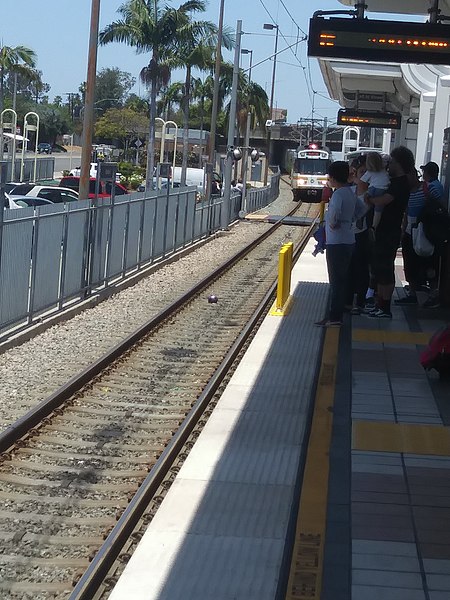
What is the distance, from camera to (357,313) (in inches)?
593

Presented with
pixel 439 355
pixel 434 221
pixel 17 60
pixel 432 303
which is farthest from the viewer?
pixel 17 60

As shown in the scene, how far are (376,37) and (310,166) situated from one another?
4824cm

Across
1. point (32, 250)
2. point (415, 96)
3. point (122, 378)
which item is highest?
point (415, 96)

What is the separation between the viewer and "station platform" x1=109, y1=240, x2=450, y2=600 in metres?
5.90

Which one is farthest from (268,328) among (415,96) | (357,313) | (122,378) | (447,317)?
(415,96)

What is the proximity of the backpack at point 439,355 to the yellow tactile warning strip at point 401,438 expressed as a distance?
5.26 ft

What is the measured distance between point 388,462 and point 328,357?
4.22 metres

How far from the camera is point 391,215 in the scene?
13.9 meters

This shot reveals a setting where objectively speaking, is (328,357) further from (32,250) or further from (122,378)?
(32,250)

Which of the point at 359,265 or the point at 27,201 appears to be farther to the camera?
the point at 27,201

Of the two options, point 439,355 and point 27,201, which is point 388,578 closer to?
point 439,355

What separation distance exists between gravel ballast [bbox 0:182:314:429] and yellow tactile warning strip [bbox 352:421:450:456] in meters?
2.98

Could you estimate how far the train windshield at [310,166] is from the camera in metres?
60.6

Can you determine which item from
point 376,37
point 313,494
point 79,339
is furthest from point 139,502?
point 79,339
